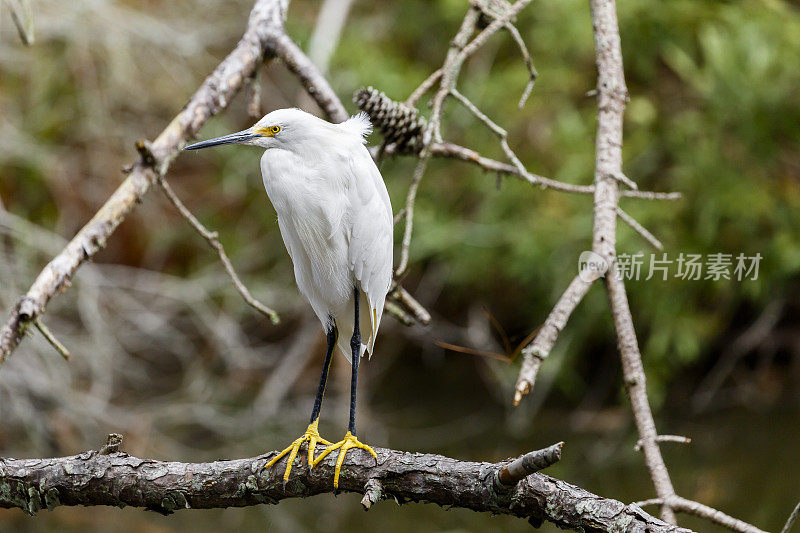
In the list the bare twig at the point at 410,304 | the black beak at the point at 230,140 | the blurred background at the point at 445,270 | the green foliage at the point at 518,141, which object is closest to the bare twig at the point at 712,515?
the bare twig at the point at 410,304

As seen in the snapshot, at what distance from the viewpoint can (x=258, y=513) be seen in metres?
3.52

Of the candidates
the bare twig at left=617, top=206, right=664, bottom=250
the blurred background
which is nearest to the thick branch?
the bare twig at left=617, top=206, right=664, bottom=250

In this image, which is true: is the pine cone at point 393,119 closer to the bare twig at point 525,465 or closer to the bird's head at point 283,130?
the bird's head at point 283,130

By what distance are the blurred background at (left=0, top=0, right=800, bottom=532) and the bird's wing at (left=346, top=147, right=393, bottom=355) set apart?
6.51 feet

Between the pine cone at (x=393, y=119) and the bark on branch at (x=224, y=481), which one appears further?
the pine cone at (x=393, y=119)

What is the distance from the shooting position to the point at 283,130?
4.33ft

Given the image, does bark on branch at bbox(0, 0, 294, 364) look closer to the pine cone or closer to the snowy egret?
the snowy egret

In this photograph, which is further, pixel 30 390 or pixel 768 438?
pixel 768 438

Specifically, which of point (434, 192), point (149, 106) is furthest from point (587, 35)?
point (149, 106)

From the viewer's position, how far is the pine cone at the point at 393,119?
1.35 m

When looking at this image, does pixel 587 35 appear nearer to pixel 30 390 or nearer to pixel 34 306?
pixel 30 390

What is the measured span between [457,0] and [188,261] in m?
2.23

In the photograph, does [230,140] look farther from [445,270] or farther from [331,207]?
[445,270]

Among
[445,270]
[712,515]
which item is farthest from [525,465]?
[445,270]
